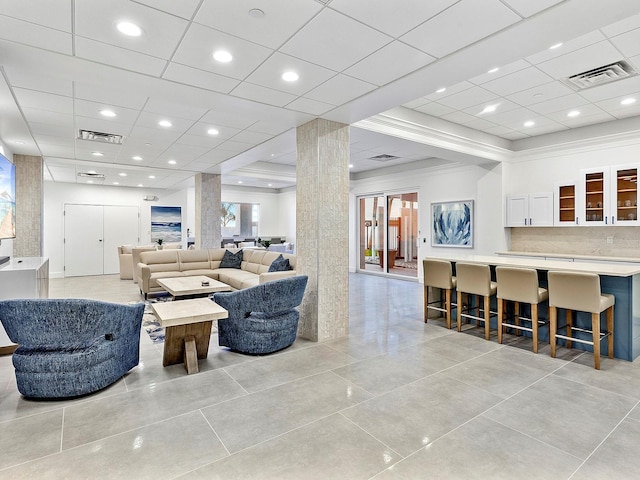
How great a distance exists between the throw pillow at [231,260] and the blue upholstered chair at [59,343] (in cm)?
509

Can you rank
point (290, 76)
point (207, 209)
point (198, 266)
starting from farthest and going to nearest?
point (207, 209) → point (198, 266) → point (290, 76)

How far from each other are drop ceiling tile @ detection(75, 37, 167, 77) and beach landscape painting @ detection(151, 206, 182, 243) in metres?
9.32

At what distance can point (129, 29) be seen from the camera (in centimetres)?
244

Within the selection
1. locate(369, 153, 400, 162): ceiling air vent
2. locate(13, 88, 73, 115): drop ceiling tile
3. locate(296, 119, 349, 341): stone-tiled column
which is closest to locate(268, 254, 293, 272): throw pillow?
locate(296, 119, 349, 341): stone-tiled column

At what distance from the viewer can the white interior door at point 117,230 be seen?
10.8 m

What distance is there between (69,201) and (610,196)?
12478mm

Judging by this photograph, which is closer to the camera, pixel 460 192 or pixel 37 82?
pixel 37 82

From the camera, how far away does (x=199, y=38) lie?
2561 mm

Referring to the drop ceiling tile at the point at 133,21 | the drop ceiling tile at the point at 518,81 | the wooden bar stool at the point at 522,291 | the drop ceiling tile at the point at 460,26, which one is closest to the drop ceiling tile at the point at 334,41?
the drop ceiling tile at the point at 460,26

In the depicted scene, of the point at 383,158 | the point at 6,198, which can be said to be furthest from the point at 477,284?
the point at 6,198

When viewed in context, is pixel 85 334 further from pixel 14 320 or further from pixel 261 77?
pixel 261 77

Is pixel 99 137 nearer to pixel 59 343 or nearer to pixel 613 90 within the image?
pixel 59 343

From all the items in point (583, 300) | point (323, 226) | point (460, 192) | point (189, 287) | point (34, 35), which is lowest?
point (189, 287)

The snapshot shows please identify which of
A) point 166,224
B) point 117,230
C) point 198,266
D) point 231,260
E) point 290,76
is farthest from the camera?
point 166,224
